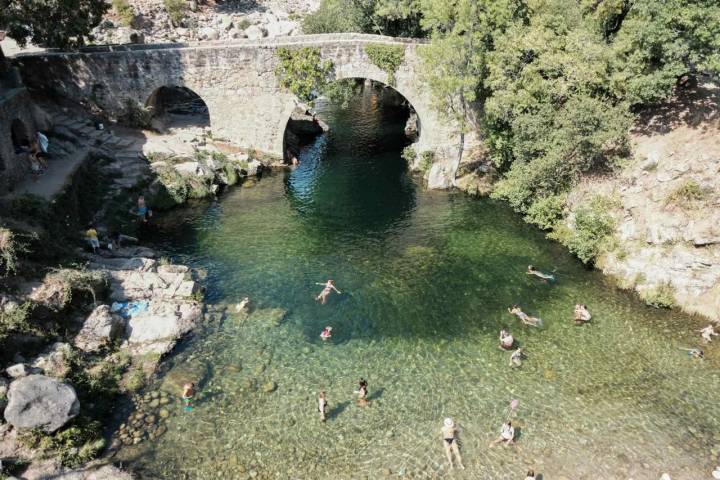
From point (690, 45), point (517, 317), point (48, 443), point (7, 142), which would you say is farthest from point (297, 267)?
point (690, 45)

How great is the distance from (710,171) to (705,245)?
4.72 m

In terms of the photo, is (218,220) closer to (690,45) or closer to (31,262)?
(31,262)

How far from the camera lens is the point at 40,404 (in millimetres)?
17688

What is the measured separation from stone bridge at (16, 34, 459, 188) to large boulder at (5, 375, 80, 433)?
29.6 meters

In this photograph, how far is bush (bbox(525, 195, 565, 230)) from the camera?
3272 cm

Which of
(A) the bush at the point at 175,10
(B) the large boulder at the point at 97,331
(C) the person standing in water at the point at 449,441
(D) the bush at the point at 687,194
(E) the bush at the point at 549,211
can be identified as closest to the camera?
(C) the person standing in water at the point at 449,441

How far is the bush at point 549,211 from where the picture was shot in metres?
32.7

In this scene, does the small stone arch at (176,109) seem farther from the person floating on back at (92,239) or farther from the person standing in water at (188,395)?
the person standing in water at (188,395)

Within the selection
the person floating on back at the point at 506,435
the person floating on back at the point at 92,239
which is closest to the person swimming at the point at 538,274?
the person floating on back at the point at 506,435

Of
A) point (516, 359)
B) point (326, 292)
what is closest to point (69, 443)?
point (326, 292)

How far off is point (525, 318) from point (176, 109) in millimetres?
41275

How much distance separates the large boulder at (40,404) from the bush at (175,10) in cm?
6133

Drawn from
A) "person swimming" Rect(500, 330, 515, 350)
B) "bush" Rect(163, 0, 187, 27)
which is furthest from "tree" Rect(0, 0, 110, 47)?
"person swimming" Rect(500, 330, 515, 350)

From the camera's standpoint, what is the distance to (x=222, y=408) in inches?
789
